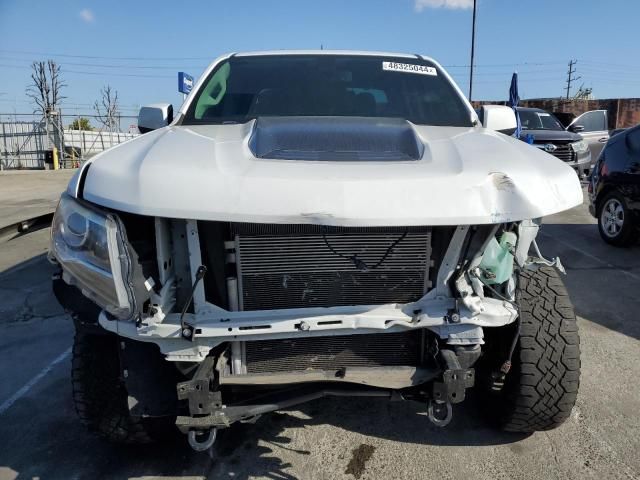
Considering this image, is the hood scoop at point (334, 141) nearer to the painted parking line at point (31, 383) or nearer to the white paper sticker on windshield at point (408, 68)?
the white paper sticker on windshield at point (408, 68)

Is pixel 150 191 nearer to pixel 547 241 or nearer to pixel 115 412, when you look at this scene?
pixel 115 412

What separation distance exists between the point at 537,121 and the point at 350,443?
11.1 meters

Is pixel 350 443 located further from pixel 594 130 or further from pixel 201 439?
pixel 594 130

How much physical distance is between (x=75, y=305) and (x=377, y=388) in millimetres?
1313

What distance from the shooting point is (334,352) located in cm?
215

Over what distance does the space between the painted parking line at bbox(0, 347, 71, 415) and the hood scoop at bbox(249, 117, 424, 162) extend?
7.53 ft

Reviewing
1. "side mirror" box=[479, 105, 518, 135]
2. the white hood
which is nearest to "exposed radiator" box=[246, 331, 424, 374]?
the white hood

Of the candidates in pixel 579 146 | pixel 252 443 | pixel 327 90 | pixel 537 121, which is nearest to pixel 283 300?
pixel 252 443

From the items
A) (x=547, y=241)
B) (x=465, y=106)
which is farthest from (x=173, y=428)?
(x=547, y=241)

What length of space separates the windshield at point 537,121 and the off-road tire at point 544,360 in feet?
33.7

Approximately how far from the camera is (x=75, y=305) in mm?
2078

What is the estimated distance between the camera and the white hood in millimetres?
1639

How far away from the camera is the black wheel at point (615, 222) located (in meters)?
6.09

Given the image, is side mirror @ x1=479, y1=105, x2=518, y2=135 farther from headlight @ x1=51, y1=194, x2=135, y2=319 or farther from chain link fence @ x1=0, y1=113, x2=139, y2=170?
chain link fence @ x1=0, y1=113, x2=139, y2=170
